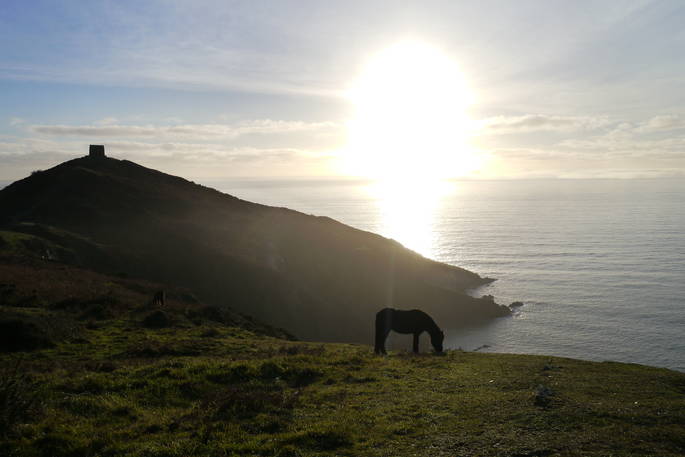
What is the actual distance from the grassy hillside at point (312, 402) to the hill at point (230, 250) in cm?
4146

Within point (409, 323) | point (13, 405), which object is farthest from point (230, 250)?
point (13, 405)

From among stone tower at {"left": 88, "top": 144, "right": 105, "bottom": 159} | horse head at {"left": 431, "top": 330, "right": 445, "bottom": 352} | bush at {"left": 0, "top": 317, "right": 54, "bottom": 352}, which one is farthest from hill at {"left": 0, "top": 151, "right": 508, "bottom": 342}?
horse head at {"left": 431, "top": 330, "right": 445, "bottom": 352}

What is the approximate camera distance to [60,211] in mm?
73812

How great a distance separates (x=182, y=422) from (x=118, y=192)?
85655 mm

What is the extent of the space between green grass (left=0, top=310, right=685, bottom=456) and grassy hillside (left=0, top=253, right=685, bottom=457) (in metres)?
0.05

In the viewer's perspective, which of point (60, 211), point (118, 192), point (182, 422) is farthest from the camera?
point (118, 192)

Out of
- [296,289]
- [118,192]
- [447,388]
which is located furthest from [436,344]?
[118,192]

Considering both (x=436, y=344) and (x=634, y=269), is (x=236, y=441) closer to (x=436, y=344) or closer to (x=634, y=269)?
(x=436, y=344)

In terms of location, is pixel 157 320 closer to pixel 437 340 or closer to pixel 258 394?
pixel 437 340

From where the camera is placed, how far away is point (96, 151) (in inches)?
4067

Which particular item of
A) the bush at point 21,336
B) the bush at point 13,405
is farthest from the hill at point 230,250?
the bush at point 13,405

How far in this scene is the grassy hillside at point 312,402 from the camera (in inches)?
398

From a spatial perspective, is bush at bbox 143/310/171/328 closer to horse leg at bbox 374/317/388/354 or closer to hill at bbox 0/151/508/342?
horse leg at bbox 374/317/388/354

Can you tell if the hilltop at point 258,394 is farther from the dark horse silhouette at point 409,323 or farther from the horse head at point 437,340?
the dark horse silhouette at point 409,323
